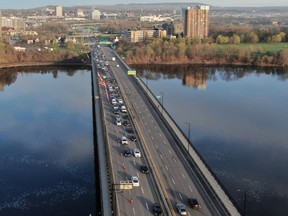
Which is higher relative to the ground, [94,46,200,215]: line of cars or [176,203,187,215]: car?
[94,46,200,215]: line of cars

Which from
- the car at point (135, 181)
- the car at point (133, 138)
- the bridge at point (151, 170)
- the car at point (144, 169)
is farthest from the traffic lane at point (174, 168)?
the car at point (135, 181)

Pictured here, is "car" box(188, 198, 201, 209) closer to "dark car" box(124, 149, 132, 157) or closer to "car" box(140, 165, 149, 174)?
"car" box(140, 165, 149, 174)

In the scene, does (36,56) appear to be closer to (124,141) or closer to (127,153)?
(124,141)

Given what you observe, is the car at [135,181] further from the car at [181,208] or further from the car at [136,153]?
the car at [136,153]

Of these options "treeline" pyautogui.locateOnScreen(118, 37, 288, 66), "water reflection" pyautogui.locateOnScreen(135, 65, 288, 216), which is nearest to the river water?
"water reflection" pyautogui.locateOnScreen(135, 65, 288, 216)

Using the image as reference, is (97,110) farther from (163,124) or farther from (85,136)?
(163,124)

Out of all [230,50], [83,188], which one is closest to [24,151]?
[83,188]
